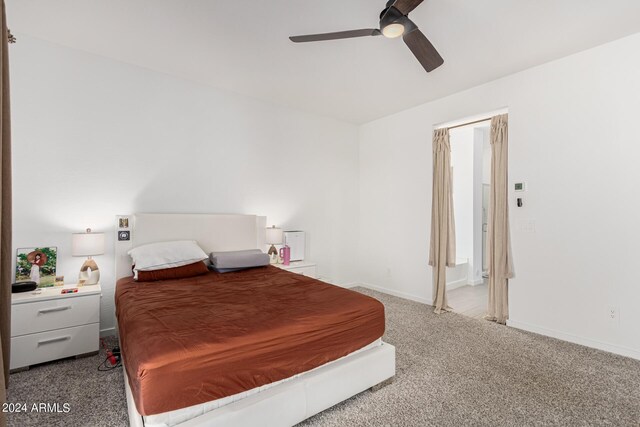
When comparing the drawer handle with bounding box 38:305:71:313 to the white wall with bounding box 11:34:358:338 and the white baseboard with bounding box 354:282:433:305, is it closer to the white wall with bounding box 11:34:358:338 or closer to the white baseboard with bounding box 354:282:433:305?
the white wall with bounding box 11:34:358:338

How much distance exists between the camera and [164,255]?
3006 millimetres

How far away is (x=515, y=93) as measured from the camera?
3428 mm

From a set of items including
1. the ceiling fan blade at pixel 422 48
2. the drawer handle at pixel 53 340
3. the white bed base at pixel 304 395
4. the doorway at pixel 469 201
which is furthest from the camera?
the doorway at pixel 469 201

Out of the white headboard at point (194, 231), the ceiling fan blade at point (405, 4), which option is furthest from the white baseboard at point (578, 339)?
the ceiling fan blade at point (405, 4)

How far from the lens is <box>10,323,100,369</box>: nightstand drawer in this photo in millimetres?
2354

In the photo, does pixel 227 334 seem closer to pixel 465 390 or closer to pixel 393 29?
pixel 465 390

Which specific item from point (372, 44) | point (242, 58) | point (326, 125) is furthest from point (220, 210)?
point (372, 44)

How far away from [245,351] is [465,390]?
164 cm

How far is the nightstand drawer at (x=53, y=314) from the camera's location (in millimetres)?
2369

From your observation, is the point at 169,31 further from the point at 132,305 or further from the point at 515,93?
the point at 515,93

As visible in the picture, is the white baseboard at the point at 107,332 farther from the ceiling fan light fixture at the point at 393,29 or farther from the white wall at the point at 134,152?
the ceiling fan light fixture at the point at 393,29

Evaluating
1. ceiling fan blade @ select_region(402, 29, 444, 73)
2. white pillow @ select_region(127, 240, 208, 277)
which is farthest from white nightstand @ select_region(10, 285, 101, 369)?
ceiling fan blade @ select_region(402, 29, 444, 73)

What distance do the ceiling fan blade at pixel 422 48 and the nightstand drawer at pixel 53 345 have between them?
348cm

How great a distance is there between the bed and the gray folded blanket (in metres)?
0.52
